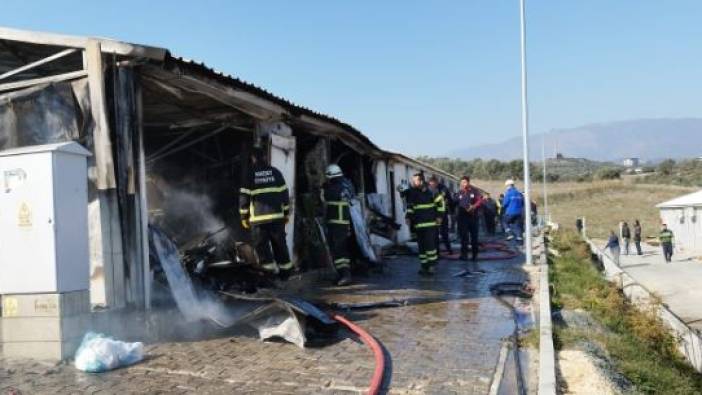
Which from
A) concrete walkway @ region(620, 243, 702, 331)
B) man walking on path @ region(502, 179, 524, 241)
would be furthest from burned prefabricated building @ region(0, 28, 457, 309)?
concrete walkway @ region(620, 243, 702, 331)

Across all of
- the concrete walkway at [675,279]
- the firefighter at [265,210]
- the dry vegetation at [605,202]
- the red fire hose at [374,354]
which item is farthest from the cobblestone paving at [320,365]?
the dry vegetation at [605,202]

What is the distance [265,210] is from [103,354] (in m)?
3.43

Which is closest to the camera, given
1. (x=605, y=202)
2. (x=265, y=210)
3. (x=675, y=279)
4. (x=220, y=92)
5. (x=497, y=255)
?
(x=220, y=92)

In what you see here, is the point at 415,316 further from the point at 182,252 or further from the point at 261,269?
the point at 182,252

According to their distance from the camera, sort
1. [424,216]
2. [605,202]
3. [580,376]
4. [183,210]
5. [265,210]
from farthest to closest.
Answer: [605,202], [424,216], [183,210], [265,210], [580,376]

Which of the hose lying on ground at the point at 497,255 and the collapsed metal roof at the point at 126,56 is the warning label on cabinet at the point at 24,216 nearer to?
the collapsed metal roof at the point at 126,56

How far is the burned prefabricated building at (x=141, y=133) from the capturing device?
6.46 metres

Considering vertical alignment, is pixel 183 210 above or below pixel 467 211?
above

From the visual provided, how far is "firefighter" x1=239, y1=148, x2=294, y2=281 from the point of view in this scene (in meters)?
8.37

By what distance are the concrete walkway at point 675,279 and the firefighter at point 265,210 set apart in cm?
1050

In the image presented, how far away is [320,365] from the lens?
5.39 m

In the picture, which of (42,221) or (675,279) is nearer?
(42,221)

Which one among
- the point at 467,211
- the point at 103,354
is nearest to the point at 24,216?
the point at 103,354

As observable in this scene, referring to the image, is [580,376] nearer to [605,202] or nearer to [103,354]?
[103,354]
